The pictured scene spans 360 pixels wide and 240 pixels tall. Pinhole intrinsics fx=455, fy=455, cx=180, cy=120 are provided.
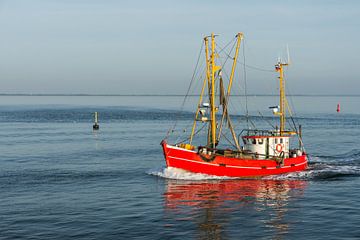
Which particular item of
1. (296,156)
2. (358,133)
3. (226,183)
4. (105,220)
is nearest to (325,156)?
(296,156)

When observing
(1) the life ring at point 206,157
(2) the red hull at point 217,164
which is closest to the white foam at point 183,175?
(2) the red hull at point 217,164

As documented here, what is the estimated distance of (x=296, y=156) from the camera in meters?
51.8

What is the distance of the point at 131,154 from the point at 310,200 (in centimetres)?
3228

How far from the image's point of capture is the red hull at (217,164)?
45.8m

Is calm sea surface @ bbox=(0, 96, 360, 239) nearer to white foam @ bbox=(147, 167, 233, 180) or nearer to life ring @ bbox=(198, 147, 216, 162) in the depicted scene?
white foam @ bbox=(147, 167, 233, 180)

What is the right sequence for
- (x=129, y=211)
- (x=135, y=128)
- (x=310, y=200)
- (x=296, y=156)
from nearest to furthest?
(x=129, y=211)
(x=310, y=200)
(x=296, y=156)
(x=135, y=128)

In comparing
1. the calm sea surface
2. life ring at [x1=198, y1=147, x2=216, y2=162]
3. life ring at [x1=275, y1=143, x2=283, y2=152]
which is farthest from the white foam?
life ring at [x1=275, y1=143, x2=283, y2=152]

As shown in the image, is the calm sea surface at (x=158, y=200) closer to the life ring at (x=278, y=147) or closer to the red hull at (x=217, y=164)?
the red hull at (x=217, y=164)

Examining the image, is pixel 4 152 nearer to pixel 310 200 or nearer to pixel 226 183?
pixel 226 183

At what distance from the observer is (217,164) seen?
46.5m

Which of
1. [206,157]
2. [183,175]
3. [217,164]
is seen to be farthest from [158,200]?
[217,164]

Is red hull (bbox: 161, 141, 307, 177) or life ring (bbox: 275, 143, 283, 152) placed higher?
life ring (bbox: 275, 143, 283, 152)

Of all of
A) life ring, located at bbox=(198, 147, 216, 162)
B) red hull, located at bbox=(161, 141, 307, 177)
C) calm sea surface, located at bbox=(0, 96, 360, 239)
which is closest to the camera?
calm sea surface, located at bbox=(0, 96, 360, 239)

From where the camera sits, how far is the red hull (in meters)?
45.8
